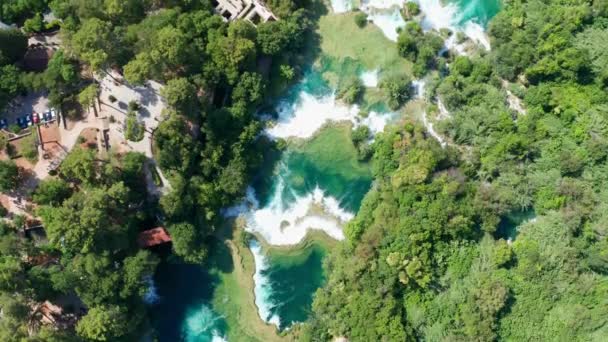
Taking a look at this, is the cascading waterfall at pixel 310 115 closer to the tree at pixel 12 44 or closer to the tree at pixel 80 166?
the tree at pixel 80 166

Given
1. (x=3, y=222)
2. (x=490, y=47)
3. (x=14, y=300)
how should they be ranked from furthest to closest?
(x=490, y=47)
(x=3, y=222)
(x=14, y=300)

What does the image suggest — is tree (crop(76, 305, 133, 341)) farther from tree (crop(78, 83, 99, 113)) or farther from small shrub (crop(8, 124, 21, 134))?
small shrub (crop(8, 124, 21, 134))

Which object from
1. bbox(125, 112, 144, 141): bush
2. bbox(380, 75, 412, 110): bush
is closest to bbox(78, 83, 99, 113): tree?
bbox(125, 112, 144, 141): bush

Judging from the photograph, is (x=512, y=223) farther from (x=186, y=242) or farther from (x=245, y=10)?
(x=245, y=10)

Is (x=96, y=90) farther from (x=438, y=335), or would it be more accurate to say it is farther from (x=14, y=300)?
(x=438, y=335)

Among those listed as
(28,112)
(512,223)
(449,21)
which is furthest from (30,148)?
(512,223)

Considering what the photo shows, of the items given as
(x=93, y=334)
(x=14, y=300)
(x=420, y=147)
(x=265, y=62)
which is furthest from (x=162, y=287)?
(x=420, y=147)
